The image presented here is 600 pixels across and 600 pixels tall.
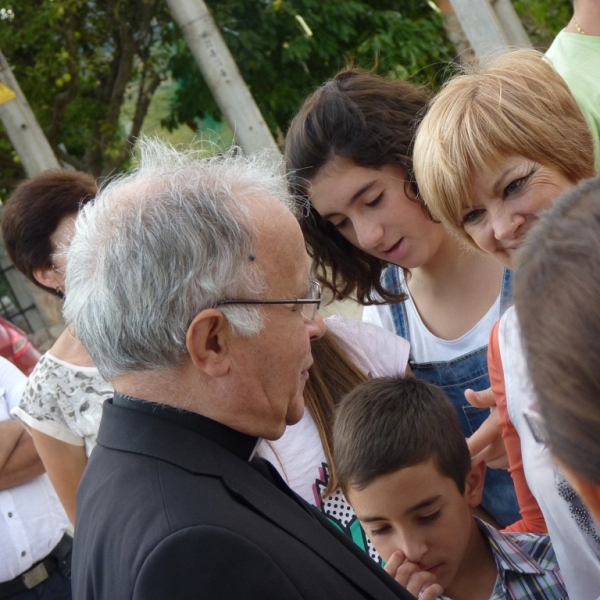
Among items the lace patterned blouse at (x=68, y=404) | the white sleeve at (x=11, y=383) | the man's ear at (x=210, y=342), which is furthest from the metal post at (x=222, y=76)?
the man's ear at (x=210, y=342)

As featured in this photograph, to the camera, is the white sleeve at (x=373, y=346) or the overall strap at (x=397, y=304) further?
the overall strap at (x=397, y=304)

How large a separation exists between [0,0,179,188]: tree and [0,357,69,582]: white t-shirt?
306 inches

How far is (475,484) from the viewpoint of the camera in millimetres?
2193

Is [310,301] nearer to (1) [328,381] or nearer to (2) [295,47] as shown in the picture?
(1) [328,381]

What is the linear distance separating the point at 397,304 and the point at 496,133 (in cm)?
91

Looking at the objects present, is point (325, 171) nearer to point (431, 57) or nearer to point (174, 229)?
point (174, 229)

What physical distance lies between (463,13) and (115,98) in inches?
250

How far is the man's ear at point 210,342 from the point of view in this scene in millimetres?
1488

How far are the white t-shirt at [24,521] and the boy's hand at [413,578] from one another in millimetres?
1775

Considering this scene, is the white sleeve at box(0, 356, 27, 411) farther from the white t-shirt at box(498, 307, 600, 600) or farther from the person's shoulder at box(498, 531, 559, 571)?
the white t-shirt at box(498, 307, 600, 600)

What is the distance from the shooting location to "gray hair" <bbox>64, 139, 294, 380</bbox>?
4.87 ft

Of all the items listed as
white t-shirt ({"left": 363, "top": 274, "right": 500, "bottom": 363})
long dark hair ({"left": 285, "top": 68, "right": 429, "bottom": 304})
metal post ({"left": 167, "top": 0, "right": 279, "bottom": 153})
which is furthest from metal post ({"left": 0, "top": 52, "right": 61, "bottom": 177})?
white t-shirt ({"left": 363, "top": 274, "right": 500, "bottom": 363})

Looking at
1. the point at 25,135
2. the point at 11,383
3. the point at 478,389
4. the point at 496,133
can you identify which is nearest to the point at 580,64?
the point at 496,133

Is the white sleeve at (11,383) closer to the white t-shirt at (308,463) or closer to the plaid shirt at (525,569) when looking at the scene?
the white t-shirt at (308,463)
